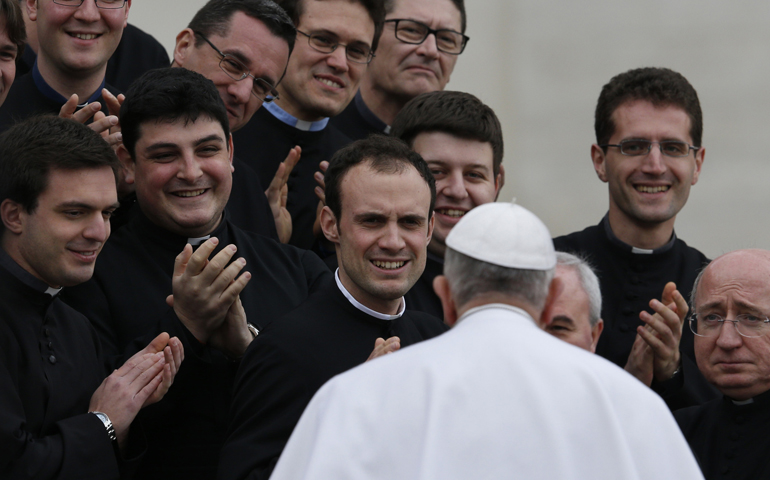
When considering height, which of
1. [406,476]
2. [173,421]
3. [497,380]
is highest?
[497,380]

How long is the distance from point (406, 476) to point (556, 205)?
6550 millimetres

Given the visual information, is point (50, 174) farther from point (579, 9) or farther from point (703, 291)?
point (579, 9)

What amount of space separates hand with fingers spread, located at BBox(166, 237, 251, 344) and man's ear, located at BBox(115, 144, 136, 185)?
583mm

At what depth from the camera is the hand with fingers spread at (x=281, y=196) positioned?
16.2 feet

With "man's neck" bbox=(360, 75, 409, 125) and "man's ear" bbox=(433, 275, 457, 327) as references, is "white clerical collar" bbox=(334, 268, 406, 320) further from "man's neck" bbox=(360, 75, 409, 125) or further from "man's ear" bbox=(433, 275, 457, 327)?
"man's neck" bbox=(360, 75, 409, 125)

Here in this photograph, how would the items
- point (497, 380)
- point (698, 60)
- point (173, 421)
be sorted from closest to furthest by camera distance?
point (497, 380)
point (173, 421)
point (698, 60)

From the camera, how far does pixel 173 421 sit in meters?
3.82

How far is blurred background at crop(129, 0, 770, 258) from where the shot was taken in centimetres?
802

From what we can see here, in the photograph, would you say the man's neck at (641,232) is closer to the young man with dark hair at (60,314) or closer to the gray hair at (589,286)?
the gray hair at (589,286)

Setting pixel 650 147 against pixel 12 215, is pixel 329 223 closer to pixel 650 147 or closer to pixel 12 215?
pixel 12 215

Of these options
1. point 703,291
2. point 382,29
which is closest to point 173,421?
point 703,291

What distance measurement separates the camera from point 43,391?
342cm

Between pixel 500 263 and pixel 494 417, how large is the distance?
376mm

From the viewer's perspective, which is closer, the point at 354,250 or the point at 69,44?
the point at 354,250
